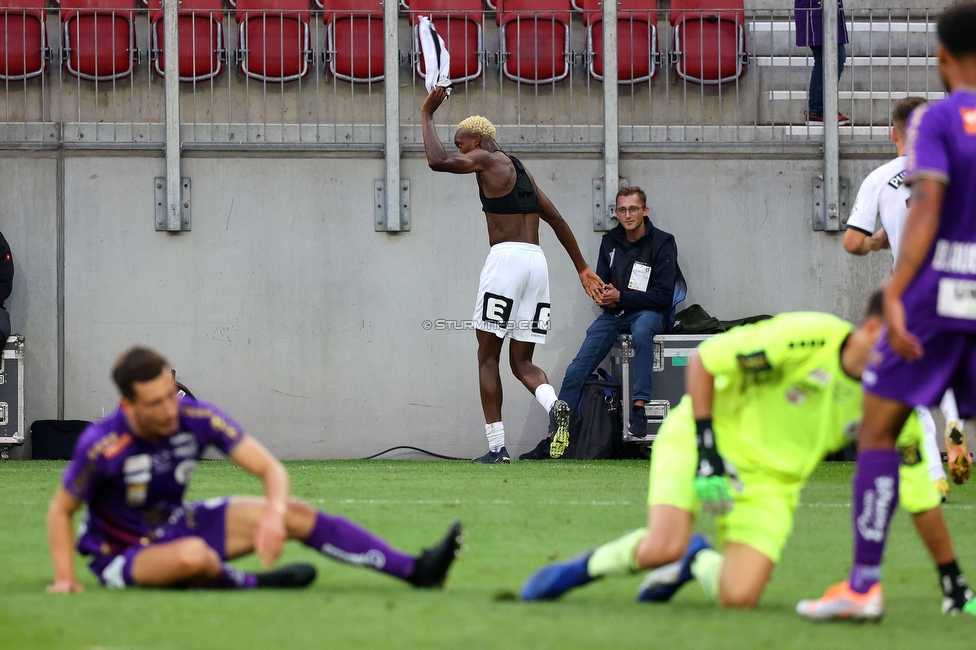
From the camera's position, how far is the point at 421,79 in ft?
38.6

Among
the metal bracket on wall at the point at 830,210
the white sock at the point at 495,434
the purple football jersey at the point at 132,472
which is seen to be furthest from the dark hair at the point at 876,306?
the metal bracket on wall at the point at 830,210

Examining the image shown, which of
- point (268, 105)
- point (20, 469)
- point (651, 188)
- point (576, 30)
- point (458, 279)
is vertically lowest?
point (20, 469)

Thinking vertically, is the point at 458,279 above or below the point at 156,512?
above

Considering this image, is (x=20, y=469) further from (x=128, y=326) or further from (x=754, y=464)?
(x=754, y=464)

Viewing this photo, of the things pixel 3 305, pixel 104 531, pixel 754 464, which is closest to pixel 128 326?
pixel 3 305

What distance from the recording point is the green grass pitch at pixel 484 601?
3.33 m

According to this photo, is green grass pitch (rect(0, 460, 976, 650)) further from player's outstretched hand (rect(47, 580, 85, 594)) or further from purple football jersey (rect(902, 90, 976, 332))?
purple football jersey (rect(902, 90, 976, 332))

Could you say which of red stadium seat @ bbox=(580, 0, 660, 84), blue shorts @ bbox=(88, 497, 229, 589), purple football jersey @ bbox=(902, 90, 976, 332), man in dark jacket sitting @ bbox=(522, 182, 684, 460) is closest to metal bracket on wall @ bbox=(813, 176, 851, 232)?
man in dark jacket sitting @ bbox=(522, 182, 684, 460)

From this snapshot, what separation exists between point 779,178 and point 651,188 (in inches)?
45.2

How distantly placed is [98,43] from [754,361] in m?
9.11

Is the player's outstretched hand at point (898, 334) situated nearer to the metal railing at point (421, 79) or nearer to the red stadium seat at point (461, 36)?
the metal railing at point (421, 79)

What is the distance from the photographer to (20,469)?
29.9 ft

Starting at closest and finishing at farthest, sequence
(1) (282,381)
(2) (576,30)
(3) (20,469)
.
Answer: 1. (3) (20,469)
2. (1) (282,381)
3. (2) (576,30)

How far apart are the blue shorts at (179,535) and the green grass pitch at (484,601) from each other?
0.22ft
